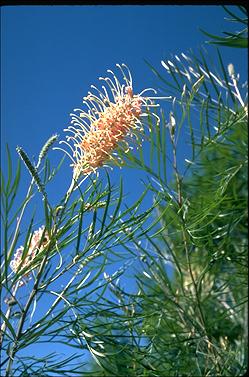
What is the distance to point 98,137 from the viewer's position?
0.28 m

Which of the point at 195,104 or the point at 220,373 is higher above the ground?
the point at 195,104

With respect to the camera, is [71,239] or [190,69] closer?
[71,239]

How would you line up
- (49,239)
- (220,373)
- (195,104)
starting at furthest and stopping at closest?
(195,104)
(220,373)
(49,239)

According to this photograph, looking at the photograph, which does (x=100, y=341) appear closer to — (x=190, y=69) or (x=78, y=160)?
(x=78, y=160)

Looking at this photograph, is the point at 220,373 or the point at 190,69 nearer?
the point at 220,373

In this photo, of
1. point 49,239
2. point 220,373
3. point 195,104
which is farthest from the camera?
point 195,104

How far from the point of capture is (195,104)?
49 centimetres

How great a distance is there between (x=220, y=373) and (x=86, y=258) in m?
0.14

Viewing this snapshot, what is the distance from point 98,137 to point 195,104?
0.22 meters

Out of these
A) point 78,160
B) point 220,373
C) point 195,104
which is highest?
point 195,104
